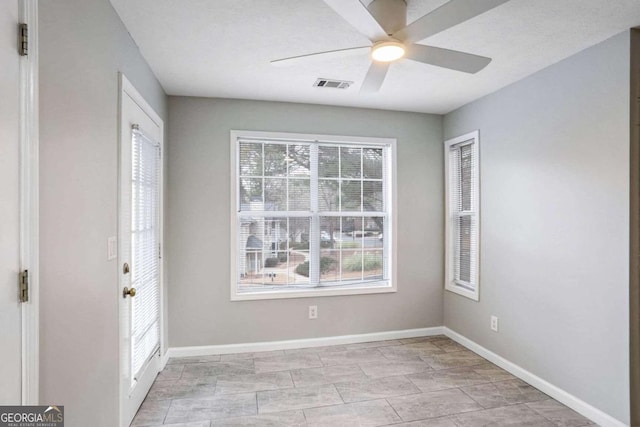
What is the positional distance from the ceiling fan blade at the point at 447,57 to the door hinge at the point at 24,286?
6.25ft

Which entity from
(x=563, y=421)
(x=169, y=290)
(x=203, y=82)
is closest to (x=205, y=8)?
(x=203, y=82)

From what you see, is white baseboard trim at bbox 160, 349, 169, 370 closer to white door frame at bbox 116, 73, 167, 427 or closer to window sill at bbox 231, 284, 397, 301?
white door frame at bbox 116, 73, 167, 427

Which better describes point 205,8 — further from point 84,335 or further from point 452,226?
point 452,226

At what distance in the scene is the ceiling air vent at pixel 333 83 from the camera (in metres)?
A: 2.96

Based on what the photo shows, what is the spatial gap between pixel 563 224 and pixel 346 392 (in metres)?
2.05

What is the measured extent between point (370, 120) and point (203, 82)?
1.75 m

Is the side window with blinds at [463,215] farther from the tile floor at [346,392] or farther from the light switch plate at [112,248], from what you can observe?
the light switch plate at [112,248]

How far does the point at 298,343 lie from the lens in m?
3.52

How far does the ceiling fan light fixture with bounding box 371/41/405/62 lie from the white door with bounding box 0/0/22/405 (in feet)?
4.74

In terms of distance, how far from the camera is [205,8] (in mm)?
1910

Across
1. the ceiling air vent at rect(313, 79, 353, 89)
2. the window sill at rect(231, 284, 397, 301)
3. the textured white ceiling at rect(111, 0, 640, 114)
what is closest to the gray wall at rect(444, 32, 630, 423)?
the textured white ceiling at rect(111, 0, 640, 114)

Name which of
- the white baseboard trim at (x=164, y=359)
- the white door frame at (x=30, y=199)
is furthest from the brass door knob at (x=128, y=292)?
the white baseboard trim at (x=164, y=359)

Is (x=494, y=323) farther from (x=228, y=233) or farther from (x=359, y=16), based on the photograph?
(x=359, y=16)

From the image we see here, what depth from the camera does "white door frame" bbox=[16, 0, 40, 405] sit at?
113 cm
